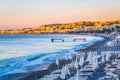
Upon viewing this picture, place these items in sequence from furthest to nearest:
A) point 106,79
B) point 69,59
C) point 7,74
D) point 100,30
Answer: point 100,30
point 69,59
point 7,74
point 106,79

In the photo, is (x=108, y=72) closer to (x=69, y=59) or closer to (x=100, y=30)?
(x=69, y=59)

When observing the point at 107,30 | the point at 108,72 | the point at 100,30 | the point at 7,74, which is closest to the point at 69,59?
the point at 7,74

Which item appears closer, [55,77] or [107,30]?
[55,77]

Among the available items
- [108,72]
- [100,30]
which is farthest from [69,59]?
[100,30]

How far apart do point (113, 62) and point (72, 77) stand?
3.62m

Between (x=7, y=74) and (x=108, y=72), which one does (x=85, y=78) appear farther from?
(x=7, y=74)

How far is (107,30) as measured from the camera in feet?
291

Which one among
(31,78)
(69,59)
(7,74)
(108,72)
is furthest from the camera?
(69,59)

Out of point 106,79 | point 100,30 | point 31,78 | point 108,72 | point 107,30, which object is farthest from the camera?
point 100,30

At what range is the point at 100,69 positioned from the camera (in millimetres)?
15312

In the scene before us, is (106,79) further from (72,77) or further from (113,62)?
(113,62)

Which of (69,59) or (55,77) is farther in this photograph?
(69,59)

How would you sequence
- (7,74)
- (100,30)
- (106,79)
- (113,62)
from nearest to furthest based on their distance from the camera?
(106,79), (113,62), (7,74), (100,30)

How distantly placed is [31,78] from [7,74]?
2.68 m
